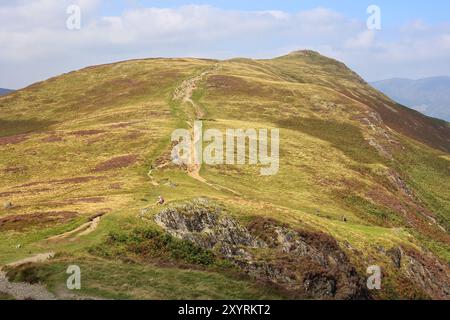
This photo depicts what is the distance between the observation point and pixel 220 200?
1928 inches

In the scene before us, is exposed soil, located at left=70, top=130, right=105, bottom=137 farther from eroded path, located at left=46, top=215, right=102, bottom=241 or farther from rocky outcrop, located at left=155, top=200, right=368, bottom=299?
eroded path, located at left=46, top=215, right=102, bottom=241

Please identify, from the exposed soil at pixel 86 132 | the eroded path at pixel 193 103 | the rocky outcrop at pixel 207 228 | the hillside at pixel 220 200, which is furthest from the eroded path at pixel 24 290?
the exposed soil at pixel 86 132

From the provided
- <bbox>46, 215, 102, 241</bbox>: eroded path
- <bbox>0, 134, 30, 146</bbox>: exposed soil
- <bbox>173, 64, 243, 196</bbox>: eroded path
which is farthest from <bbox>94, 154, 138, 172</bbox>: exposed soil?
<bbox>46, 215, 102, 241</bbox>: eroded path

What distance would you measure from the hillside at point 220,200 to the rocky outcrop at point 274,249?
0.46ft

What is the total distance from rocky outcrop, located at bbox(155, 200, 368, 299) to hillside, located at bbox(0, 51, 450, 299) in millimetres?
141

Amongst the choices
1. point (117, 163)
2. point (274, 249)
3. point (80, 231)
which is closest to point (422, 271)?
A: point (274, 249)

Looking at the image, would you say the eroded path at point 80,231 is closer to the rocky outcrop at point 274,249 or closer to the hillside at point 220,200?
the hillside at point 220,200

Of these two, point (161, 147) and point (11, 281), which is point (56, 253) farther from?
point (161, 147)

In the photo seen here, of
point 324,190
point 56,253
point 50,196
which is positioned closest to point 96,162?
point 50,196

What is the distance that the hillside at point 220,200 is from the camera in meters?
36.6

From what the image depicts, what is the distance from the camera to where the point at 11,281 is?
32156 mm

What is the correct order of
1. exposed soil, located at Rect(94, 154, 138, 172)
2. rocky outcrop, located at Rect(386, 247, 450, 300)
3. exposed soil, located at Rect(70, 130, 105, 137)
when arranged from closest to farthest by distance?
rocky outcrop, located at Rect(386, 247, 450, 300) < exposed soil, located at Rect(94, 154, 138, 172) < exposed soil, located at Rect(70, 130, 105, 137)

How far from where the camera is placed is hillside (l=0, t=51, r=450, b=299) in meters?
36.6

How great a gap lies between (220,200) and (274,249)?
348 inches
